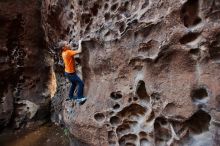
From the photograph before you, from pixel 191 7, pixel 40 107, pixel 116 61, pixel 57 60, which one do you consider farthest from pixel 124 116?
pixel 40 107

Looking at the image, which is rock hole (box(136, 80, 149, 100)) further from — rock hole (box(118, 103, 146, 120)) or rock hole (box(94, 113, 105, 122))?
rock hole (box(94, 113, 105, 122))

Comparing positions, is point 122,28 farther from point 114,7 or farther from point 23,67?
point 23,67

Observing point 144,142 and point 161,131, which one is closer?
point 161,131

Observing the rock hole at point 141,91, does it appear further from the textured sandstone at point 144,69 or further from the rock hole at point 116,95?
the rock hole at point 116,95

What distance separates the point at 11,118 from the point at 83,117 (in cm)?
227

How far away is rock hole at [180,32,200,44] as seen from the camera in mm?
3134

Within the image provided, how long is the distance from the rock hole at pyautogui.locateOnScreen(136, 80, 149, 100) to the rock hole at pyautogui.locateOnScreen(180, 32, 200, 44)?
0.68 meters

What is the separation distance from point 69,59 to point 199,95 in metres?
1.99

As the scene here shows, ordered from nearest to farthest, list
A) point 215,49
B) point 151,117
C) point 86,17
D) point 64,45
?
point 215,49
point 151,117
point 86,17
point 64,45

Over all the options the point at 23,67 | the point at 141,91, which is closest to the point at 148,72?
the point at 141,91

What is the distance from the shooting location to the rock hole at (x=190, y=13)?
317cm

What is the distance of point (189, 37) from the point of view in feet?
10.5

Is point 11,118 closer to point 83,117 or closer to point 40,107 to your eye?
point 40,107

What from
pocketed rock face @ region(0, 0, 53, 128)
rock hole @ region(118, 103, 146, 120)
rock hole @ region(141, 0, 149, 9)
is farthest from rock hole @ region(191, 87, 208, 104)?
pocketed rock face @ region(0, 0, 53, 128)
